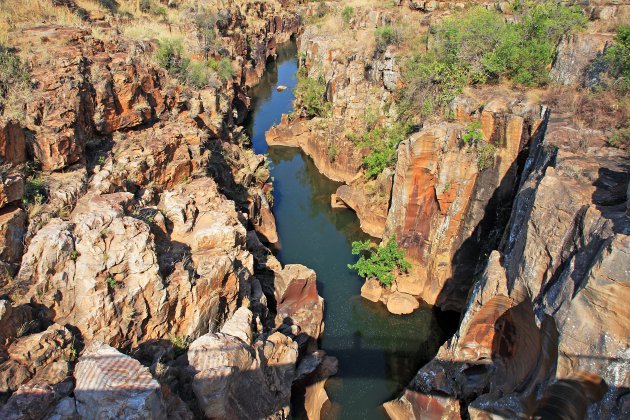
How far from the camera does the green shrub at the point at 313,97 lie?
29.3m

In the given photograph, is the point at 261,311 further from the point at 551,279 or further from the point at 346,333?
the point at 551,279

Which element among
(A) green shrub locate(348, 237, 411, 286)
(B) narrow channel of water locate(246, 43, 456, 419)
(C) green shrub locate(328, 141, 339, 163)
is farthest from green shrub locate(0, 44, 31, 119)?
(C) green shrub locate(328, 141, 339, 163)

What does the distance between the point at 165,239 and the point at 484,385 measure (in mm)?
9355

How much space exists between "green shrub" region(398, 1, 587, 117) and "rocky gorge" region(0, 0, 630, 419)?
677 mm

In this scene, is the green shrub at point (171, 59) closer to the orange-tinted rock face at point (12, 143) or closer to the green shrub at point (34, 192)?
the orange-tinted rock face at point (12, 143)

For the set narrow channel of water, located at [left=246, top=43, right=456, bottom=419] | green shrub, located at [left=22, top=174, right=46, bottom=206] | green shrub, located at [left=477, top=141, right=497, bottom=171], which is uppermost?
green shrub, located at [left=22, top=174, right=46, bottom=206]

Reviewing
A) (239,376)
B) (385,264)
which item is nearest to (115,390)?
(239,376)

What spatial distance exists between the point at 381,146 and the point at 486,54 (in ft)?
20.4

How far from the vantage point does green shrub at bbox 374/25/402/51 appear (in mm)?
26469

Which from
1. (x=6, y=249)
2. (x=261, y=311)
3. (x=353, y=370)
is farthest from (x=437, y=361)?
(x=6, y=249)

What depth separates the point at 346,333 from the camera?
650 inches

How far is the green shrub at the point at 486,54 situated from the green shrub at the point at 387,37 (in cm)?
440

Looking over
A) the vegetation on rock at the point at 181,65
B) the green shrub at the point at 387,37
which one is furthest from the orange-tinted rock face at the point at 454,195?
the vegetation on rock at the point at 181,65

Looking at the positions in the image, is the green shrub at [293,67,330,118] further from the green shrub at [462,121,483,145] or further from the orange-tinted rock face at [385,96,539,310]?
the green shrub at [462,121,483,145]
